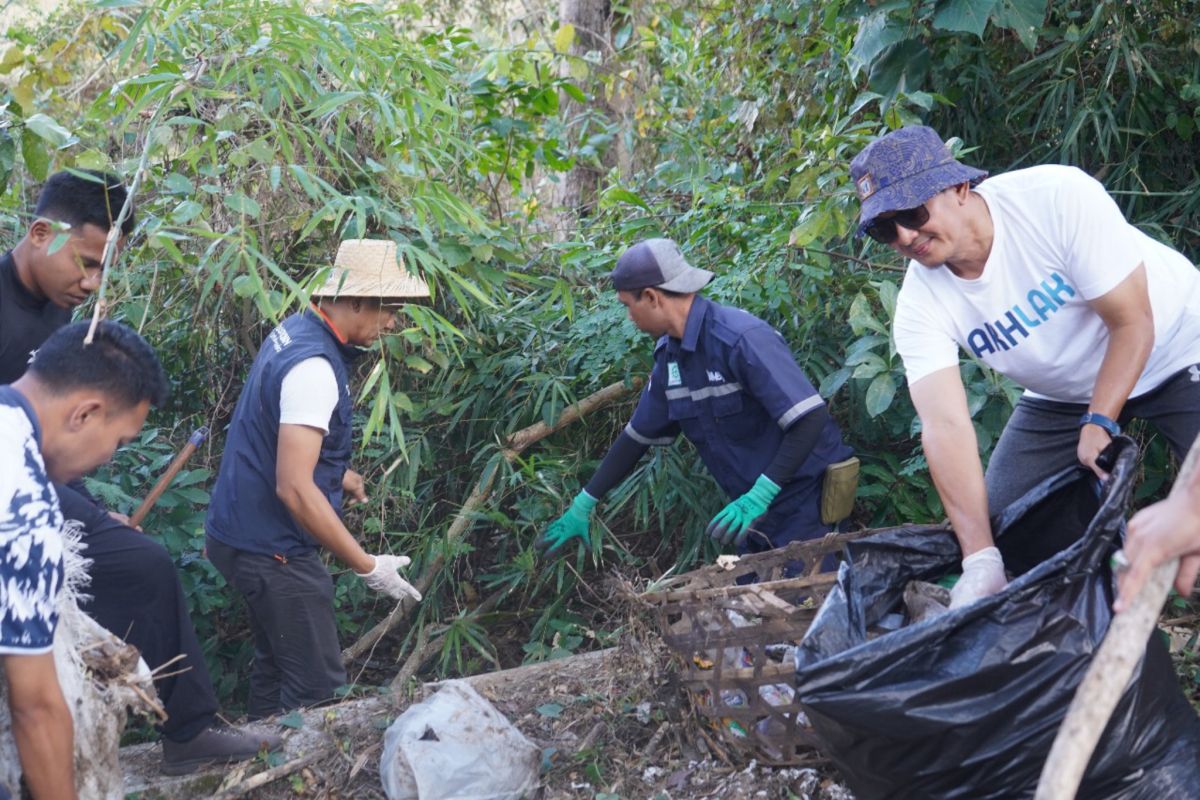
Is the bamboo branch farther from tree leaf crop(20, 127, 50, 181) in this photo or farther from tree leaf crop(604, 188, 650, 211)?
tree leaf crop(604, 188, 650, 211)

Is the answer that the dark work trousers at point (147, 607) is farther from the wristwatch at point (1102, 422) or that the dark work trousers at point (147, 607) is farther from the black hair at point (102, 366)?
the wristwatch at point (1102, 422)

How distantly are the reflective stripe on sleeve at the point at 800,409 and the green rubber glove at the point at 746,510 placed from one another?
20 centimetres

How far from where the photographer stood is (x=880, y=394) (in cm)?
335

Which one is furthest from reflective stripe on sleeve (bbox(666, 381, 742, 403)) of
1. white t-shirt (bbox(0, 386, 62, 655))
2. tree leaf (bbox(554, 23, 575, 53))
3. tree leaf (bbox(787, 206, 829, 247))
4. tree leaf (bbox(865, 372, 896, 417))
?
tree leaf (bbox(554, 23, 575, 53))

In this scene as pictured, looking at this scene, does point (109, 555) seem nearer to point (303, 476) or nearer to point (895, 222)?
point (303, 476)

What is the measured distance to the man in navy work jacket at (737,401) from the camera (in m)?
3.44

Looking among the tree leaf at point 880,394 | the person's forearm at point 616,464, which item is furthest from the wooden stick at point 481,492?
the tree leaf at point 880,394

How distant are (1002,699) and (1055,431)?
109 cm

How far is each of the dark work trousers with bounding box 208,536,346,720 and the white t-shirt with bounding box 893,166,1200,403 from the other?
1.95m

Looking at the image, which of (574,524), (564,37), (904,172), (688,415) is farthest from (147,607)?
(564,37)

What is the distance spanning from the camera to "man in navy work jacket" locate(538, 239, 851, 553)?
344 cm

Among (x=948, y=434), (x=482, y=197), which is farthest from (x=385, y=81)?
(x=948, y=434)

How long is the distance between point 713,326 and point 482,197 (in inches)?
76.0

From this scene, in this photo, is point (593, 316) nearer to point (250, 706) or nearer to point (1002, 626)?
point (250, 706)
